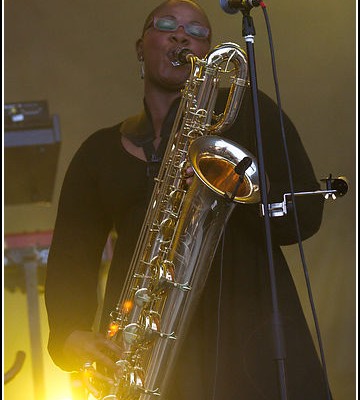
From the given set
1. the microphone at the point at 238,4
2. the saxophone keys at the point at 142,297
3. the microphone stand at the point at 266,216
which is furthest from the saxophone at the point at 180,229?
the microphone at the point at 238,4

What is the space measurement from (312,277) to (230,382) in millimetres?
2213

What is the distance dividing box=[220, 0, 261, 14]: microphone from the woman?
0.49 m

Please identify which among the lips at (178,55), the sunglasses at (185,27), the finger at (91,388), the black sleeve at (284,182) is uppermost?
the sunglasses at (185,27)

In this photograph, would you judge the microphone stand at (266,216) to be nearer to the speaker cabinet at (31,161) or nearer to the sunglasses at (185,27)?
the sunglasses at (185,27)

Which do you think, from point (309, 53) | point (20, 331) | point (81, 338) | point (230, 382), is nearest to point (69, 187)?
point (81, 338)

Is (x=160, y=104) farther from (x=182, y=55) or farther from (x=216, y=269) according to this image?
(x=216, y=269)

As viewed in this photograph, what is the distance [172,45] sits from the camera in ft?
8.33

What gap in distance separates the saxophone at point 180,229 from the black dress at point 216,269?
5cm

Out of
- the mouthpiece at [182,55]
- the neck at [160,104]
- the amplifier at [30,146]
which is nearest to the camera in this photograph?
the mouthpiece at [182,55]

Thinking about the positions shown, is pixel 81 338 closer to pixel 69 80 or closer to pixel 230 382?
pixel 230 382

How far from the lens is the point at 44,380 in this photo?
4.05m

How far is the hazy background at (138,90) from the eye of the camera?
4121mm

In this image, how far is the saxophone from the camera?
7.48ft

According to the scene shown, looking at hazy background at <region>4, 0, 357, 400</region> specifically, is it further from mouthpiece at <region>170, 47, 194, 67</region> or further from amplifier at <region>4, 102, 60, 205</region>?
mouthpiece at <region>170, 47, 194, 67</region>
